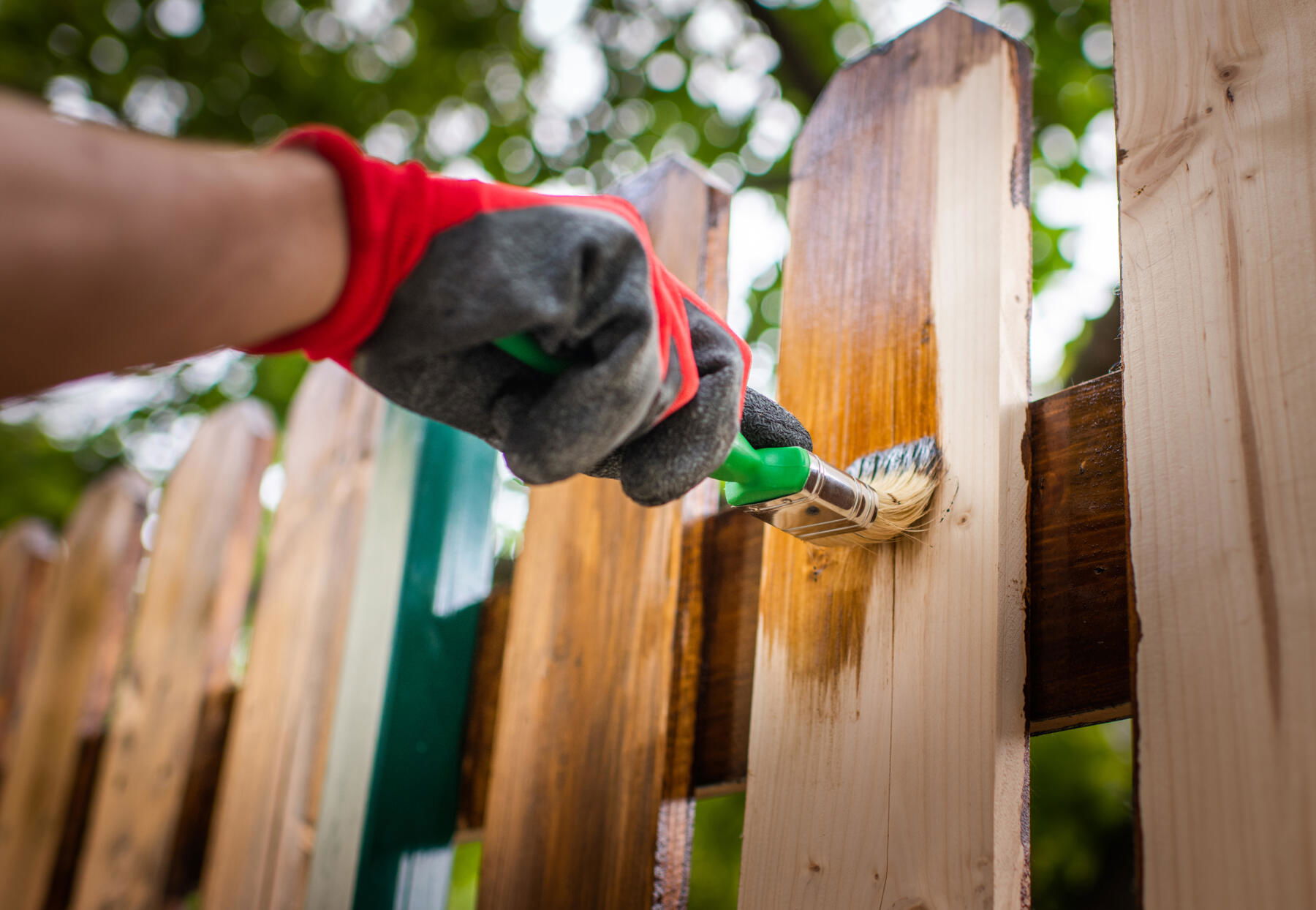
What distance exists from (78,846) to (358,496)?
110 cm

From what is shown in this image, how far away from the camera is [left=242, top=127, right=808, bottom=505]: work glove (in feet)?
1.77

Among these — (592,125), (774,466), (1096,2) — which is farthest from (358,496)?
(1096,2)

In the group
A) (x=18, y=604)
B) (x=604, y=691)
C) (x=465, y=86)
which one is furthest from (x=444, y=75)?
(x=604, y=691)

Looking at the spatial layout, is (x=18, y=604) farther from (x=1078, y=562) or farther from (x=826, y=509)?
(x=1078, y=562)

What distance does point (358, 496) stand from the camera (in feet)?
5.03

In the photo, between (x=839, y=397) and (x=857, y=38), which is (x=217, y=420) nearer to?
(x=839, y=397)

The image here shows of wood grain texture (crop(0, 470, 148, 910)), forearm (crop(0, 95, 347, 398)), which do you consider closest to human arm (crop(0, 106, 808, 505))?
forearm (crop(0, 95, 347, 398))

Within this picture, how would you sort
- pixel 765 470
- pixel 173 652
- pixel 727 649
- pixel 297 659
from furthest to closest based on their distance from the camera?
pixel 173 652 → pixel 297 659 → pixel 727 649 → pixel 765 470

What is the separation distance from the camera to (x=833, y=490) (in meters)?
0.76

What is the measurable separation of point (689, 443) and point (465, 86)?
2.92m

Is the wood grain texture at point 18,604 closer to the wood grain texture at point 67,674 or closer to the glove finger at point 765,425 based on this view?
the wood grain texture at point 67,674

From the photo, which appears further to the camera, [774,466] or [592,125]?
[592,125]

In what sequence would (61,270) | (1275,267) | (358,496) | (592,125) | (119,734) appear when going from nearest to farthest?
1. (61,270)
2. (1275,267)
3. (358,496)
4. (119,734)
5. (592,125)

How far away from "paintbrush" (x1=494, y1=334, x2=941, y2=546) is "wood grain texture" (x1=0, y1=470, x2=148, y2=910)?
185 cm
